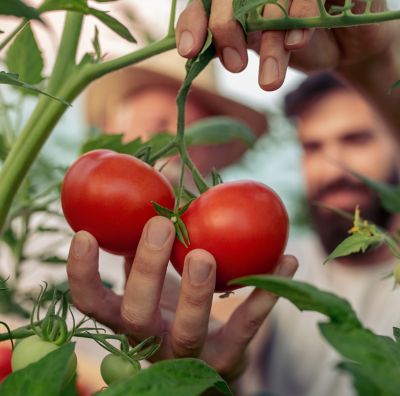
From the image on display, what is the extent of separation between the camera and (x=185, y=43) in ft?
1.46

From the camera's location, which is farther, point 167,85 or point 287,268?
point 167,85

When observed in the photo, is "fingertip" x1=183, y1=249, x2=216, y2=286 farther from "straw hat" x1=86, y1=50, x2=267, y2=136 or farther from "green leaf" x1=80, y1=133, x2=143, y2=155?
"straw hat" x1=86, y1=50, x2=267, y2=136

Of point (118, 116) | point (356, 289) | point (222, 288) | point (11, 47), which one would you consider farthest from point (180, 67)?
point (222, 288)

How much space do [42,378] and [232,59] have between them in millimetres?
312

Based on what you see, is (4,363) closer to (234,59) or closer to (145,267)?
(145,267)

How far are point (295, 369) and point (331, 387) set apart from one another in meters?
0.17

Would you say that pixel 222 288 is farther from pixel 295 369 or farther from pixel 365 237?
pixel 295 369

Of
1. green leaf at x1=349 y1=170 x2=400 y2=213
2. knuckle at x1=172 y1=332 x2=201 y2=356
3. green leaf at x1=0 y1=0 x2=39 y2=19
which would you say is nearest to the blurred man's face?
green leaf at x1=349 y1=170 x2=400 y2=213

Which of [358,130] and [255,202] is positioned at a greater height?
[255,202]

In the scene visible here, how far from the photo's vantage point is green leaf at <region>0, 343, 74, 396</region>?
0.25m

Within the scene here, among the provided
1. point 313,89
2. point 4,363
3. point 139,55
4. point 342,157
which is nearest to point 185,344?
point 4,363

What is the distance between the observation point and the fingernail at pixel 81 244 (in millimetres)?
470

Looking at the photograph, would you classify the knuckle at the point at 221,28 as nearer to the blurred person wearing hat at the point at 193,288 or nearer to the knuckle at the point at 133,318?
the blurred person wearing hat at the point at 193,288

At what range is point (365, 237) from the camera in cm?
40
